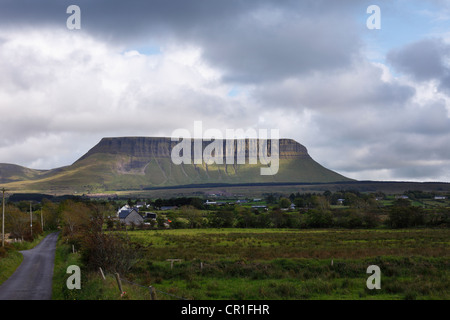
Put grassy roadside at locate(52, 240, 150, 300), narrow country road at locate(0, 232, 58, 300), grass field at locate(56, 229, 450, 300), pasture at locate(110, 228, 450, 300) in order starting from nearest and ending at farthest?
grassy roadside at locate(52, 240, 150, 300)
grass field at locate(56, 229, 450, 300)
pasture at locate(110, 228, 450, 300)
narrow country road at locate(0, 232, 58, 300)

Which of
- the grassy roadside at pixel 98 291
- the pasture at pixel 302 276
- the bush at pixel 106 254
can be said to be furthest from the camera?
the bush at pixel 106 254

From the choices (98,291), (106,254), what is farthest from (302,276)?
(98,291)

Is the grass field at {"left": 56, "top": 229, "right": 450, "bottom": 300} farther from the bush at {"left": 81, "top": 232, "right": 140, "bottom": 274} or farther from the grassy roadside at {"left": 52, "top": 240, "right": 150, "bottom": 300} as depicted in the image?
the bush at {"left": 81, "top": 232, "right": 140, "bottom": 274}

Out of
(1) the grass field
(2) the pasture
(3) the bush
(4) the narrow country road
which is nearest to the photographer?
(1) the grass field

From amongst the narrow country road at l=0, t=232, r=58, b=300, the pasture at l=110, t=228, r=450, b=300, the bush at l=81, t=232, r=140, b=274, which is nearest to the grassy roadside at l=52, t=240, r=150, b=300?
the narrow country road at l=0, t=232, r=58, b=300

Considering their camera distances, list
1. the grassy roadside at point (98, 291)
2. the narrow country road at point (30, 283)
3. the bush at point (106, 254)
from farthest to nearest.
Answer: the bush at point (106, 254) < the narrow country road at point (30, 283) < the grassy roadside at point (98, 291)

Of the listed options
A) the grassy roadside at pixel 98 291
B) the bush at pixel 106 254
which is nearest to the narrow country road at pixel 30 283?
the grassy roadside at pixel 98 291

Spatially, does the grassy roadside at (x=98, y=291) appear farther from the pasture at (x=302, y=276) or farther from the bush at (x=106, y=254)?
the pasture at (x=302, y=276)
